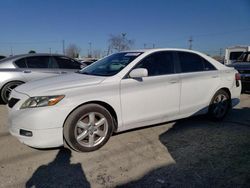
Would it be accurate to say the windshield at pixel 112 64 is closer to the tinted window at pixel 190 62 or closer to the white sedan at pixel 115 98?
the white sedan at pixel 115 98

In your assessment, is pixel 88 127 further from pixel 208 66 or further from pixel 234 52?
pixel 234 52

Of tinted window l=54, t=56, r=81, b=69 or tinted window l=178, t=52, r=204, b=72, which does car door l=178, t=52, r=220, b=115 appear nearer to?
tinted window l=178, t=52, r=204, b=72

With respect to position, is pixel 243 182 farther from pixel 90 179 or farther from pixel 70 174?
pixel 70 174

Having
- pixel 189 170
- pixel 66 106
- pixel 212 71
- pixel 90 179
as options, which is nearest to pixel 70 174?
pixel 90 179

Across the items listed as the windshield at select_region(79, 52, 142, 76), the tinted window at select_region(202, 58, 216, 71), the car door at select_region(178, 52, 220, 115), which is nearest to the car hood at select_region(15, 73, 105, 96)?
the windshield at select_region(79, 52, 142, 76)

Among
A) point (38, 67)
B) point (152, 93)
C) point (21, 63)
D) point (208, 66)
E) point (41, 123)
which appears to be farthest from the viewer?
point (38, 67)

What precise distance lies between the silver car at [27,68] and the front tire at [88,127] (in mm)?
3707

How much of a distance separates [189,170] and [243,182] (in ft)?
2.00

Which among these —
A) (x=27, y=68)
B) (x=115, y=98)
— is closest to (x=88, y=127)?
(x=115, y=98)

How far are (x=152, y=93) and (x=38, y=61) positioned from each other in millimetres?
4295

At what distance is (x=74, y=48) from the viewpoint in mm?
67188

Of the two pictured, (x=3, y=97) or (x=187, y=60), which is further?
(x=3, y=97)

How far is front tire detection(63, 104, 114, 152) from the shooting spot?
3129 mm

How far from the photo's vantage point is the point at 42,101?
301 cm
